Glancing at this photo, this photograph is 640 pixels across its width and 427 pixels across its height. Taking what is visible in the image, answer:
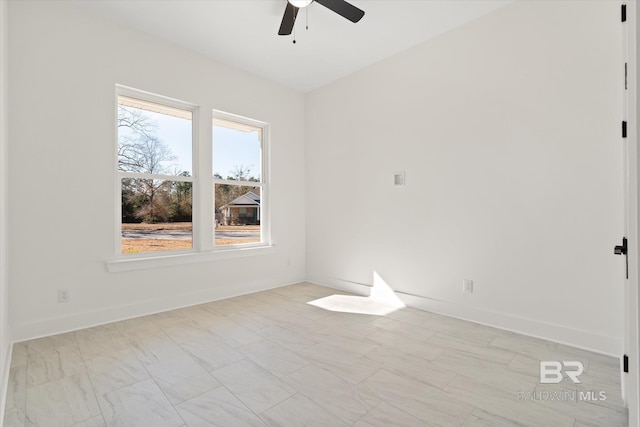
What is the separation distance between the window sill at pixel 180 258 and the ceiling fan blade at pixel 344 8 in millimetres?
2944

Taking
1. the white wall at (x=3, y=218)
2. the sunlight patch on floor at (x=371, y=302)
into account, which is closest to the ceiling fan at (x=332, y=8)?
the white wall at (x=3, y=218)

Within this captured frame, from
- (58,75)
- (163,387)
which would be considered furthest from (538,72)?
(58,75)

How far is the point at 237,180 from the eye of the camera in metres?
4.18

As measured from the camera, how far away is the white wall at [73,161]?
258 cm

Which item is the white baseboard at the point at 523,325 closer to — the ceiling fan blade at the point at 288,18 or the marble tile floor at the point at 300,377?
the marble tile floor at the point at 300,377

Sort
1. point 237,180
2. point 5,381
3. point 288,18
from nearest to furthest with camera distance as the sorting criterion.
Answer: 1. point 5,381
2. point 288,18
3. point 237,180

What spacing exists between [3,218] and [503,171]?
13.5ft

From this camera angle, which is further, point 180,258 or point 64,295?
point 180,258

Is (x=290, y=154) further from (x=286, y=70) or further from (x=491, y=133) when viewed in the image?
(x=491, y=133)

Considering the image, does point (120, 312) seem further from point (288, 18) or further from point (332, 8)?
point (332, 8)

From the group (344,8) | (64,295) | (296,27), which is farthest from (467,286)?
(64,295)

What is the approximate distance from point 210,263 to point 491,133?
137 inches

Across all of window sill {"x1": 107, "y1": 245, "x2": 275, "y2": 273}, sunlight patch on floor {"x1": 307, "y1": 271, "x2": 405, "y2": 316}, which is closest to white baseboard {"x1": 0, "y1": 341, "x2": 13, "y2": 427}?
window sill {"x1": 107, "y1": 245, "x2": 275, "y2": 273}

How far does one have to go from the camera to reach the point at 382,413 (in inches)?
65.5
